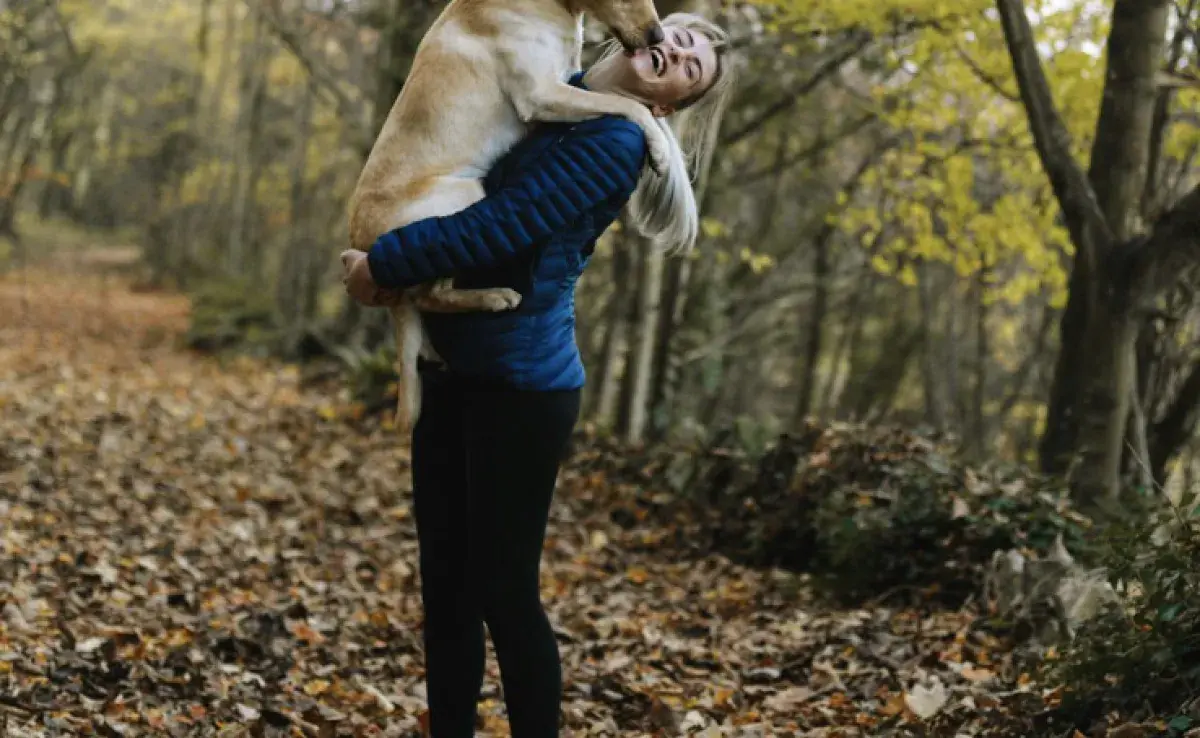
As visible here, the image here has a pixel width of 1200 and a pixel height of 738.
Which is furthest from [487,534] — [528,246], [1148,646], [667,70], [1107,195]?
[1107,195]

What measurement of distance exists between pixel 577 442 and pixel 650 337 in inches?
41.6

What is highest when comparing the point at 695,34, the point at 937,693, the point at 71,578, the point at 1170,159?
the point at 1170,159

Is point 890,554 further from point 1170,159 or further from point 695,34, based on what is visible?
point 1170,159

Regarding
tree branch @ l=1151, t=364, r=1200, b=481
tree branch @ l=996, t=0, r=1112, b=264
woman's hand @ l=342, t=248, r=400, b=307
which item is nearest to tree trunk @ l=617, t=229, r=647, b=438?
tree branch @ l=996, t=0, r=1112, b=264

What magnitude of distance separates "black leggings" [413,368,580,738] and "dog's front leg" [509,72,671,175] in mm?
595

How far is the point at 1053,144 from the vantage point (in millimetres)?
6227

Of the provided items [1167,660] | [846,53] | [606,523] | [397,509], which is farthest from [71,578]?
[846,53]

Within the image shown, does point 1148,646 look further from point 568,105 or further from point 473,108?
point 473,108

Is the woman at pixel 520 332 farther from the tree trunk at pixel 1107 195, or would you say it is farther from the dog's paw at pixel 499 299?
the tree trunk at pixel 1107 195

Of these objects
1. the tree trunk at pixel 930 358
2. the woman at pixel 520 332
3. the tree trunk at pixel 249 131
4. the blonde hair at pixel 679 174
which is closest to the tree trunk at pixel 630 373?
the blonde hair at pixel 679 174

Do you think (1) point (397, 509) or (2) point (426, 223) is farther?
(1) point (397, 509)

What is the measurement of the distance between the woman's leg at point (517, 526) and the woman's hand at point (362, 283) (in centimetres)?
29

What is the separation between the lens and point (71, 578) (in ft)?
16.4

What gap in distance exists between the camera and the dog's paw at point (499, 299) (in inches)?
98.5
